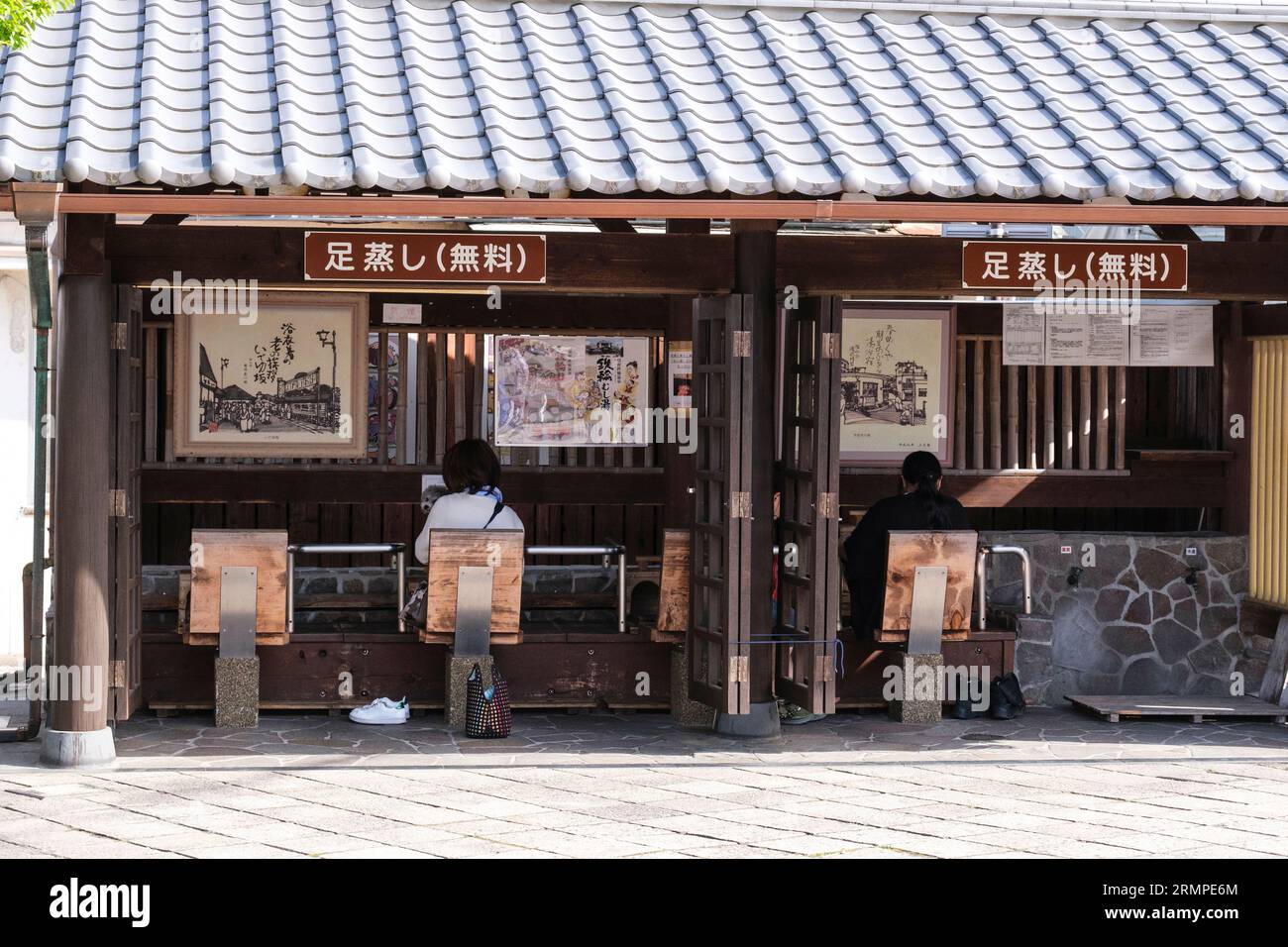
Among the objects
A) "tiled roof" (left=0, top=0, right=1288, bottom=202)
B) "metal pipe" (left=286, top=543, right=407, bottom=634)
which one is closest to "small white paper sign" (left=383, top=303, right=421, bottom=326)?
"metal pipe" (left=286, top=543, right=407, bottom=634)

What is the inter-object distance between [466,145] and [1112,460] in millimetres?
5809

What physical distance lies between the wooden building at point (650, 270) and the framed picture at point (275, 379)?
8 cm

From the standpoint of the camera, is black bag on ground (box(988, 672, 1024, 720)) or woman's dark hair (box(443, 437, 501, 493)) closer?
woman's dark hair (box(443, 437, 501, 493))

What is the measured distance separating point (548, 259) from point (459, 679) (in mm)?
2794

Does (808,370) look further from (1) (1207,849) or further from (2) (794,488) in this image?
(1) (1207,849)

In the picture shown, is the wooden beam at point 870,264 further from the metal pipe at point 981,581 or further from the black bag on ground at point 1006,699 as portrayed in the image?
the black bag on ground at point 1006,699

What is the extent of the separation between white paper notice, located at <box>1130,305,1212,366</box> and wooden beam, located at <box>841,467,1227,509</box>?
2.89 feet

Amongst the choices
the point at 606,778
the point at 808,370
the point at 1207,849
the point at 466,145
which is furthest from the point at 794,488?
the point at 1207,849

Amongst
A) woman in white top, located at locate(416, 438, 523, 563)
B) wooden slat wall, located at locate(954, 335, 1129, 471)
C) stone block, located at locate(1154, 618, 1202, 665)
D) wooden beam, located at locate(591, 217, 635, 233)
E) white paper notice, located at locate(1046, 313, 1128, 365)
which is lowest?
stone block, located at locate(1154, 618, 1202, 665)

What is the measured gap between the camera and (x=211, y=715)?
10953 mm

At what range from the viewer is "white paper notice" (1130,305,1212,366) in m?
12.0

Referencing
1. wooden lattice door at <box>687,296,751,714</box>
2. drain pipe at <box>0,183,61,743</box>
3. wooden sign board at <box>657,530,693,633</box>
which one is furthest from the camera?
wooden sign board at <box>657,530,693,633</box>

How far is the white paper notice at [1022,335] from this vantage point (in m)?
12.1

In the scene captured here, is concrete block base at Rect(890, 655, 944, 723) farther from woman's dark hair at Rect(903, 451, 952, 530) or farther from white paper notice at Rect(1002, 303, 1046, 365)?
white paper notice at Rect(1002, 303, 1046, 365)
